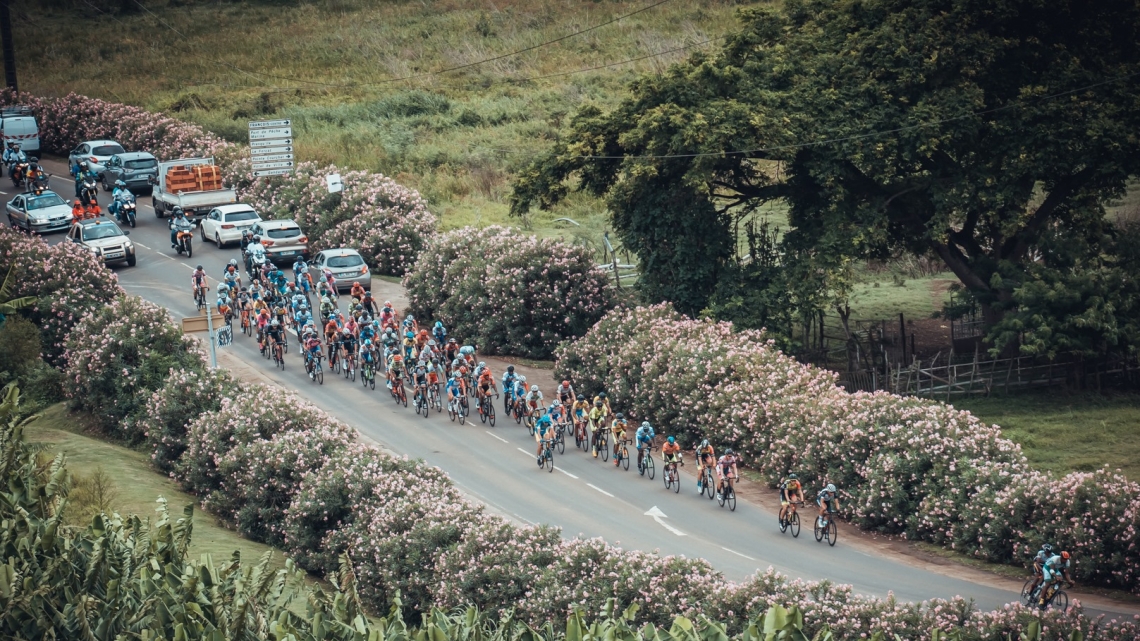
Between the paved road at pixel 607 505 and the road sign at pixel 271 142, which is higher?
the road sign at pixel 271 142

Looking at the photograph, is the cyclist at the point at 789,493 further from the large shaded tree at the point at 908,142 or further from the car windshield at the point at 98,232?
the car windshield at the point at 98,232

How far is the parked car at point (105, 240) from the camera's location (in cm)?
4825

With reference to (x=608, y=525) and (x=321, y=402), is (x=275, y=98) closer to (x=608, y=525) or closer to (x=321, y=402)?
(x=321, y=402)

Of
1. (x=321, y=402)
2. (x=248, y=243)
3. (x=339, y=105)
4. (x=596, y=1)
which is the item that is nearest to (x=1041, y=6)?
(x=321, y=402)

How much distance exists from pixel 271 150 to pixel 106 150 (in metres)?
12.0

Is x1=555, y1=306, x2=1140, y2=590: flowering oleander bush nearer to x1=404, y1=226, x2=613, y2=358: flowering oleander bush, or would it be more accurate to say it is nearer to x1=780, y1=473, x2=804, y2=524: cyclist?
x1=780, y1=473, x2=804, y2=524: cyclist

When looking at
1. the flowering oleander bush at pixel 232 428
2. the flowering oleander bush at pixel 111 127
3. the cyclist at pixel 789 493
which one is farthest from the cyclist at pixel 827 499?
the flowering oleander bush at pixel 111 127

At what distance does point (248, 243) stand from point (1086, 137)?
26.8 m

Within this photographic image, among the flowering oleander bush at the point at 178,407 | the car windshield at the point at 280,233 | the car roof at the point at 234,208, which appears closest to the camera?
the flowering oleander bush at the point at 178,407

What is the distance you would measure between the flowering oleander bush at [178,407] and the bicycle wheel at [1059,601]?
1915 cm

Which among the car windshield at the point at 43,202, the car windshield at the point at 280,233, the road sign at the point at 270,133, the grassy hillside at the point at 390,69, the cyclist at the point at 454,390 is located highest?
the grassy hillside at the point at 390,69

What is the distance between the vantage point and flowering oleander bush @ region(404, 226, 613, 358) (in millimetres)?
40812

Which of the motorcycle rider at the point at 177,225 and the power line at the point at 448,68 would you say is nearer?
the motorcycle rider at the point at 177,225

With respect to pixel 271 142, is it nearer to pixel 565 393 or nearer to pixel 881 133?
pixel 565 393
